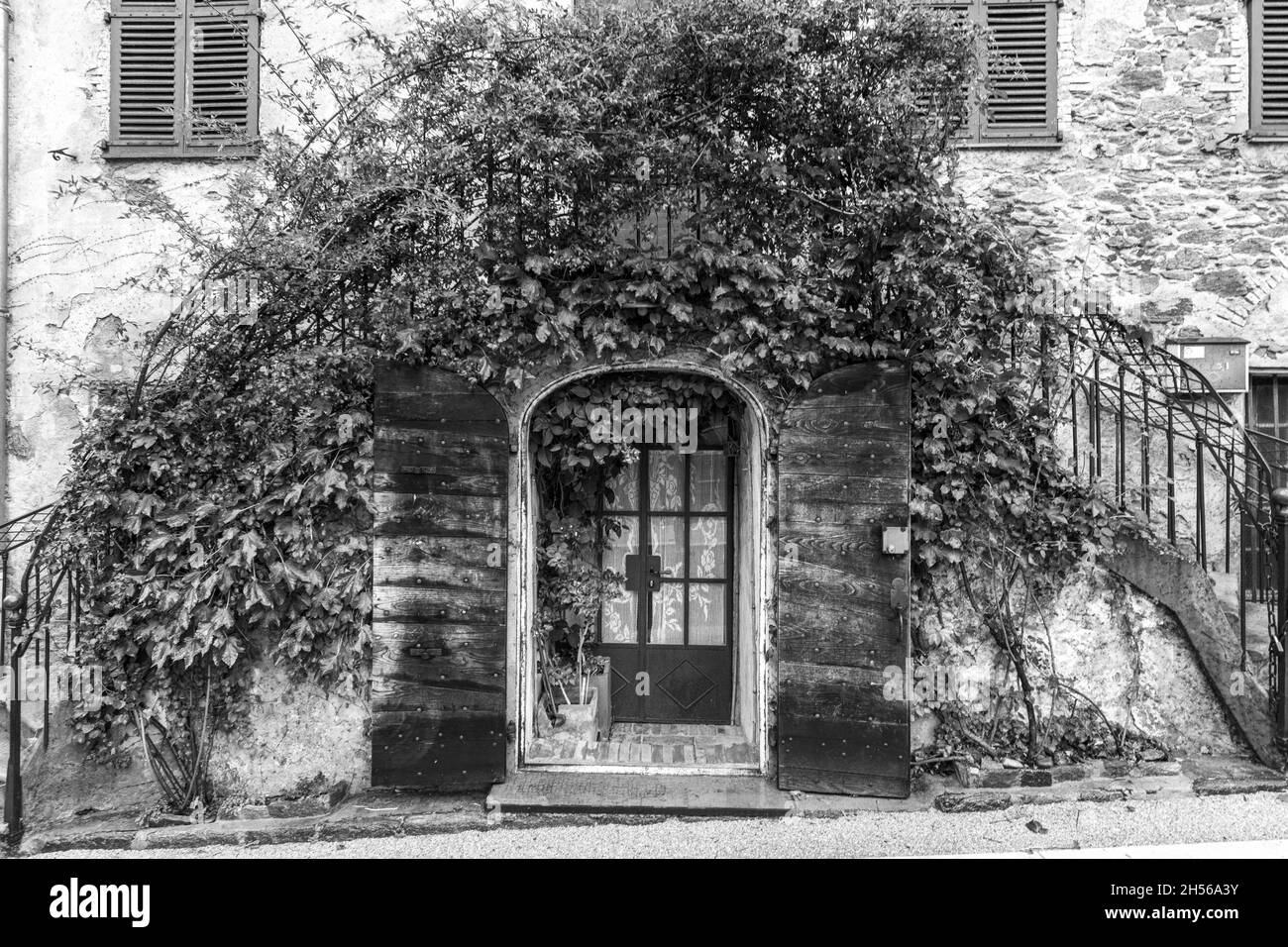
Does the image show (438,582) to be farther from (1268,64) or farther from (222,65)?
(1268,64)

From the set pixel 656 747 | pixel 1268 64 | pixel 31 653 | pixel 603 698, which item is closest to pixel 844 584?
pixel 656 747

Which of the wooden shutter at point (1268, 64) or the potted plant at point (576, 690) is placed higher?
the wooden shutter at point (1268, 64)

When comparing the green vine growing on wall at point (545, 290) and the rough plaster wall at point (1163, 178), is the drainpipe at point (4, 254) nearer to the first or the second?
the green vine growing on wall at point (545, 290)

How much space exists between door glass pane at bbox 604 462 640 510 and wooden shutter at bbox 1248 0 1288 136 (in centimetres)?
587

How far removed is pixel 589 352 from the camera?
4.28 meters

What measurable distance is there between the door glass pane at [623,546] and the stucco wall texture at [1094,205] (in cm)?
396

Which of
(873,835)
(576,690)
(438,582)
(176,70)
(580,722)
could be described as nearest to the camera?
(873,835)

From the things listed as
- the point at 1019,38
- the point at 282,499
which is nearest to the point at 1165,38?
the point at 1019,38

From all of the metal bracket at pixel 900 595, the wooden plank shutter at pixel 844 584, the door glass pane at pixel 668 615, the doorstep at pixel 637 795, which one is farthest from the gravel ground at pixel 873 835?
the door glass pane at pixel 668 615

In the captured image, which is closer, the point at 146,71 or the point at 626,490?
the point at 626,490

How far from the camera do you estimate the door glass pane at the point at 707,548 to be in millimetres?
5543

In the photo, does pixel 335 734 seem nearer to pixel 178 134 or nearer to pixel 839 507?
pixel 839 507

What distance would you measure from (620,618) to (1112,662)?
3289 mm

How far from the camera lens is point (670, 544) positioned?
555 centimetres
